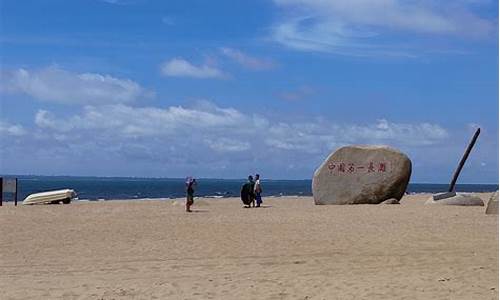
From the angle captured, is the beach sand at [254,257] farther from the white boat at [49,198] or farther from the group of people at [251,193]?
the white boat at [49,198]

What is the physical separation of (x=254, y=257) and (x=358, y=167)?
14.1 metres

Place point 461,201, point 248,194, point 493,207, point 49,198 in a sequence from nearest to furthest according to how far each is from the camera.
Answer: point 493,207 → point 461,201 → point 248,194 → point 49,198

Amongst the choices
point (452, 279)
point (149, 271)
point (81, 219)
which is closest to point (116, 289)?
point (149, 271)

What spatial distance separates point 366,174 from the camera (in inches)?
1015

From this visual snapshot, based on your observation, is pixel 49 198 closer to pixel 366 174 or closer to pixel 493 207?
pixel 366 174

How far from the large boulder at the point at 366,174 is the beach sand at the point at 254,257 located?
17.8ft

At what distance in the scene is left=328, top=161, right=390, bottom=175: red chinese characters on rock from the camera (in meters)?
25.6

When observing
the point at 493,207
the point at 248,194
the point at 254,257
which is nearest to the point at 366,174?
the point at 248,194

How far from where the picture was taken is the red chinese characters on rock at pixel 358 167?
25.6 metres

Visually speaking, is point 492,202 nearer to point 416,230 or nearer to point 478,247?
point 416,230

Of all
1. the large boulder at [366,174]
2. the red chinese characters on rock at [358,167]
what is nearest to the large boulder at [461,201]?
the large boulder at [366,174]

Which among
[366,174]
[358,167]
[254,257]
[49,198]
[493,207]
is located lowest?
[254,257]

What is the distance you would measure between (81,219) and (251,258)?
969 centimetres

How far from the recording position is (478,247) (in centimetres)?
1305
